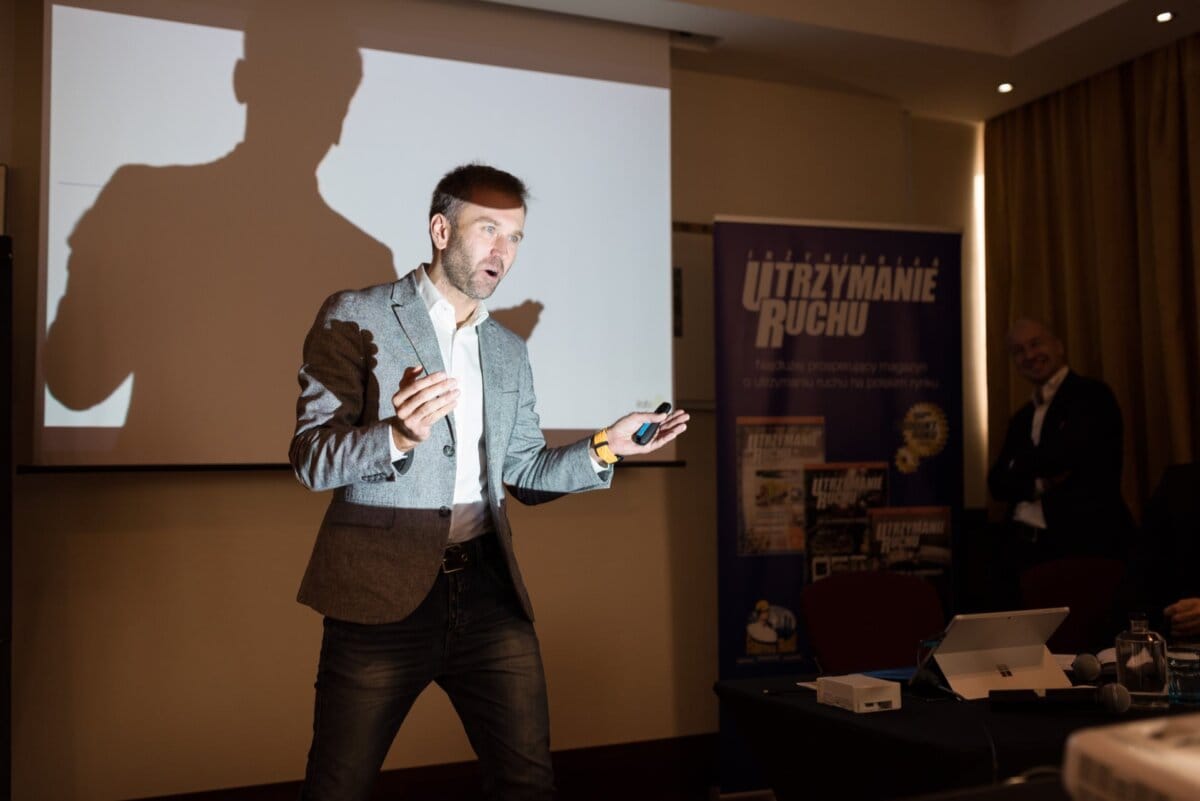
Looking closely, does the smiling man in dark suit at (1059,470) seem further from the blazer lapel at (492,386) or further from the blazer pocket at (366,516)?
the blazer pocket at (366,516)

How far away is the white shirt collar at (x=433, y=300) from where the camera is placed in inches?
96.3

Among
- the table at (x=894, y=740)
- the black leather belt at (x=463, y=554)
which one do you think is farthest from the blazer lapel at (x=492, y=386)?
the table at (x=894, y=740)

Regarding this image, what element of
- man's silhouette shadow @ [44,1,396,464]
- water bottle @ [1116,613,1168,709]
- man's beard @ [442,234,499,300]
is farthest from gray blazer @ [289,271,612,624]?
man's silhouette shadow @ [44,1,396,464]

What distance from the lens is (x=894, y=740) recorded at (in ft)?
6.02

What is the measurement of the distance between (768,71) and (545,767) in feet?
11.5

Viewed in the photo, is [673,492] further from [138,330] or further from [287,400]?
[138,330]

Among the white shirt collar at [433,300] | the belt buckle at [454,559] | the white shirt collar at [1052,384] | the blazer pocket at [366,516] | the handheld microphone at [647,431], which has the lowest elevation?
the belt buckle at [454,559]

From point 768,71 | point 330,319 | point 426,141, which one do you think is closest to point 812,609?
point 330,319

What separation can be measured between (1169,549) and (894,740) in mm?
1551

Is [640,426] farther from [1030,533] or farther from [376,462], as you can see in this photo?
[1030,533]

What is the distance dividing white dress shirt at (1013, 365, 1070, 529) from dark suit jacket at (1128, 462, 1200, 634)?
50.5 inches

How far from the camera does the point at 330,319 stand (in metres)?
2.25

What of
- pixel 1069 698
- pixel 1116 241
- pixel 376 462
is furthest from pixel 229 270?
pixel 1116 241

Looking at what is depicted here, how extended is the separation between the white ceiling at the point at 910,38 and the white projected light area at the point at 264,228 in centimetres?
42
